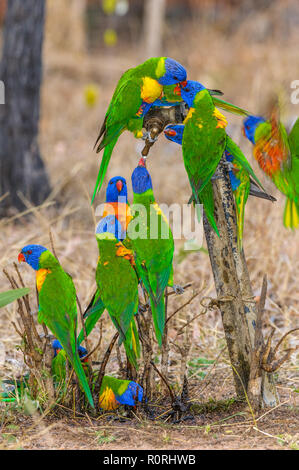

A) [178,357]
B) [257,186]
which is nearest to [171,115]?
[257,186]

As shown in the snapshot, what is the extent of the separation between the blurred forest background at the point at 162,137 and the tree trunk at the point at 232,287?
16 centimetres

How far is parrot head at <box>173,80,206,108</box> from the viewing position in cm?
164

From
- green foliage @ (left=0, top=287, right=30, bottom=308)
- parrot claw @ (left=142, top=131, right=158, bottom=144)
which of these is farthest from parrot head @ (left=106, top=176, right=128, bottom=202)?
green foliage @ (left=0, top=287, right=30, bottom=308)

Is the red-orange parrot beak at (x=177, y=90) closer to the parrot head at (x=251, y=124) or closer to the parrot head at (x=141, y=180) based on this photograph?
the parrot head at (x=141, y=180)

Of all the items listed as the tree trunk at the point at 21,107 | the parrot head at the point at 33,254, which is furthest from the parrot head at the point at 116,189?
the tree trunk at the point at 21,107

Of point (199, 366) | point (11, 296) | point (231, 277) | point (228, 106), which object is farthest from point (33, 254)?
point (199, 366)

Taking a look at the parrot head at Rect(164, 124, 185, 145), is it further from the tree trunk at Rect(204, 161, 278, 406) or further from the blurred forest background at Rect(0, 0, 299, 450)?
the blurred forest background at Rect(0, 0, 299, 450)

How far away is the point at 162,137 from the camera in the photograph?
18.9ft

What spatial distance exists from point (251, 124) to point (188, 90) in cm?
53

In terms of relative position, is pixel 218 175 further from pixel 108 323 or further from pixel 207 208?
pixel 108 323

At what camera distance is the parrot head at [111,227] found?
161 cm

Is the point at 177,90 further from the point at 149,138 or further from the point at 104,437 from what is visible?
the point at 104,437

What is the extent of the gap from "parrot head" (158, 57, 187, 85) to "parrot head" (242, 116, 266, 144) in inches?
18.9
